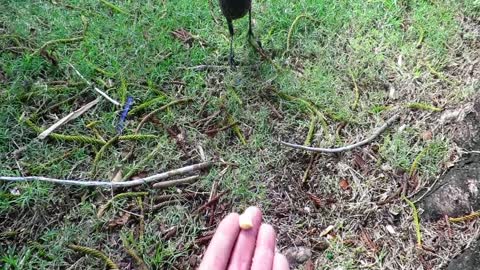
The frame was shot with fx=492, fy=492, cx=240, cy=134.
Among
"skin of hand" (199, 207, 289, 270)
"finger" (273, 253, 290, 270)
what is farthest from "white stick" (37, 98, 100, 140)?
"finger" (273, 253, 290, 270)

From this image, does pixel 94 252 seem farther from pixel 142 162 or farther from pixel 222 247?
pixel 222 247

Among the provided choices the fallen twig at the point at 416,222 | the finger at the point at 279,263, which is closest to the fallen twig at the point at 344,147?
the fallen twig at the point at 416,222

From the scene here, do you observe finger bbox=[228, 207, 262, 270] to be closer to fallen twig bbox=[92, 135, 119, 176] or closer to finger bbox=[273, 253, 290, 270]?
finger bbox=[273, 253, 290, 270]

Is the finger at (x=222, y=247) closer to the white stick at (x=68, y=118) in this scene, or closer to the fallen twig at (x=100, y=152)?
the fallen twig at (x=100, y=152)

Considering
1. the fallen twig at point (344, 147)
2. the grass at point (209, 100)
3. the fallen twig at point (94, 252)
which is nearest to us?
the fallen twig at point (94, 252)

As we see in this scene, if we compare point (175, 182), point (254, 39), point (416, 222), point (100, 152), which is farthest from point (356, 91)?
point (100, 152)

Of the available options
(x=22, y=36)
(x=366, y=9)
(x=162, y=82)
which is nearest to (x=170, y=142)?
(x=162, y=82)

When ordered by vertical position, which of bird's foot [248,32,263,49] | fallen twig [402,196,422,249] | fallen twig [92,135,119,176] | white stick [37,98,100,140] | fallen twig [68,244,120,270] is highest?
bird's foot [248,32,263,49]
